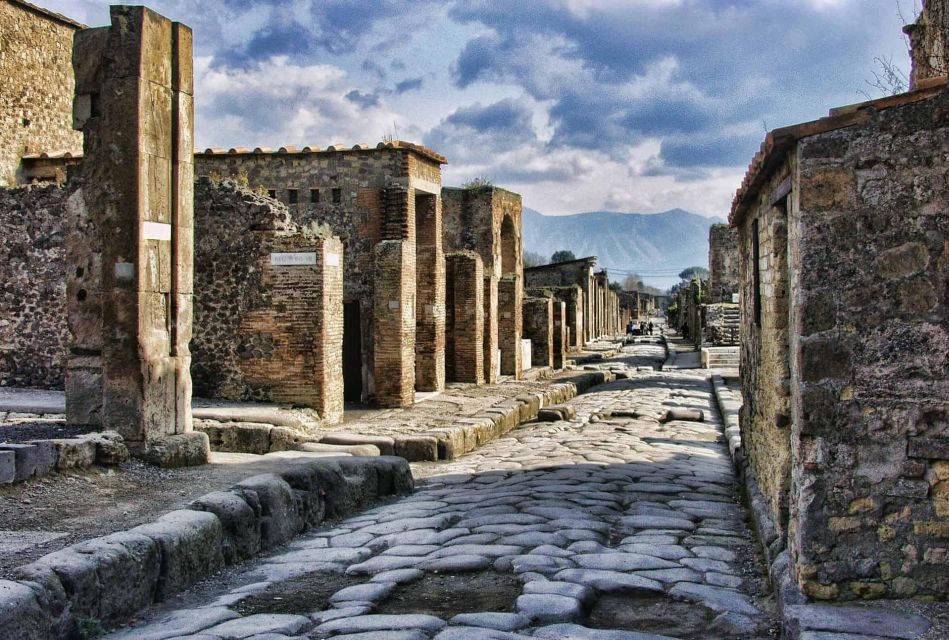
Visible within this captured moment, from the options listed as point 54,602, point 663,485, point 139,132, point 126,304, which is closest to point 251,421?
point 126,304

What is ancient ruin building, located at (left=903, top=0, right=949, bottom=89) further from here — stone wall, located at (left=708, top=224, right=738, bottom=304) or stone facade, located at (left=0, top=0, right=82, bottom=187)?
stone wall, located at (left=708, top=224, right=738, bottom=304)

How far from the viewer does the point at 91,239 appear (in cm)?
Result: 827

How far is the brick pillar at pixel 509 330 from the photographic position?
2342cm

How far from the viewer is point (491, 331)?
69.7 ft

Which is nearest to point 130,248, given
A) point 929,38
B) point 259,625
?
point 259,625

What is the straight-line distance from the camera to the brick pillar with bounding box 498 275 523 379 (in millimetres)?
23422

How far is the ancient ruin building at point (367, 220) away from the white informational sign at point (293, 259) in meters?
3.38

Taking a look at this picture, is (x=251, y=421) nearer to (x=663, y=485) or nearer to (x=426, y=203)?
(x=663, y=485)

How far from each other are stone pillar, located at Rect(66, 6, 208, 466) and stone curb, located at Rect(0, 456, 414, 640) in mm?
1413

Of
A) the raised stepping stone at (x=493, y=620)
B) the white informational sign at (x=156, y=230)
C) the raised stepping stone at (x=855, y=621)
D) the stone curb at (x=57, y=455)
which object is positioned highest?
the white informational sign at (x=156, y=230)

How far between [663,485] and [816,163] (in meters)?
4.63

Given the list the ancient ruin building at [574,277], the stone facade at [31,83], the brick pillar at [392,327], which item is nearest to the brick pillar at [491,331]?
the brick pillar at [392,327]

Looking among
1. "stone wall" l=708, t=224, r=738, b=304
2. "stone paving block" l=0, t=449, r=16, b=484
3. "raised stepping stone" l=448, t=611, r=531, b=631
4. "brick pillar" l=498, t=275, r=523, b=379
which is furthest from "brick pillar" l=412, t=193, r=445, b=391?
"stone wall" l=708, t=224, r=738, b=304

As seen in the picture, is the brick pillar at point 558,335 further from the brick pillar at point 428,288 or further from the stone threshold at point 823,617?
the stone threshold at point 823,617
